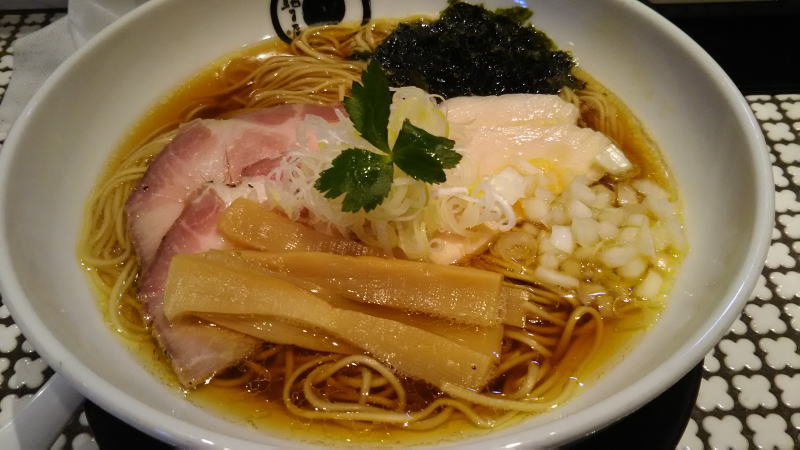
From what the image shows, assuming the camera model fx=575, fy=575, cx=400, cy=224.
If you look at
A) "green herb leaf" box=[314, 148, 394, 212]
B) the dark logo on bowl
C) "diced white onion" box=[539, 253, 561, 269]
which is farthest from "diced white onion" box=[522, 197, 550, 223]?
the dark logo on bowl

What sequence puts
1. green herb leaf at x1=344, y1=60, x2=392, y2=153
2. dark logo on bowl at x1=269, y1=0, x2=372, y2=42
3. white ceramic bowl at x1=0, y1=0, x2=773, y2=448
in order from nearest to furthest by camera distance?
white ceramic bowl at x1=0, y1=0, x2=773, y2=448
green herb leaf at x1=344, y1=60, x2=392, y2=153
dark logo on bowl at x1=269, y1=0, x2=372, y2=42

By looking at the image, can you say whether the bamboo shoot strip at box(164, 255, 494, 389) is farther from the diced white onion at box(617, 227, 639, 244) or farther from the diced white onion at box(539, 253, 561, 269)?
the diced white onion at box(617, 227, 639, 244)

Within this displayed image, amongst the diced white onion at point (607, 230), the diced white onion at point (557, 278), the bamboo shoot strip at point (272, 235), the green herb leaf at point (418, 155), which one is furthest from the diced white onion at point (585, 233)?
the bamboo shoot strip at point (272, 235)

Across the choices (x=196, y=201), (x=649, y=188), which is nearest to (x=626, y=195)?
(x=649, y=188)

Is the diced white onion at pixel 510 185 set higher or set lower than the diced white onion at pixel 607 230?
higher

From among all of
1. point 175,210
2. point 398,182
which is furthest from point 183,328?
point 398,182

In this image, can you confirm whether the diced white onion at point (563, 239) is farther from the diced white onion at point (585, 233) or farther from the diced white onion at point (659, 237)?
the diced white onion at point (659, 237)
